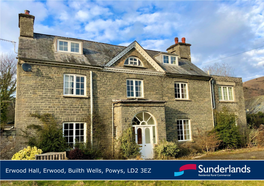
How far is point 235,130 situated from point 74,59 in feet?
49.4

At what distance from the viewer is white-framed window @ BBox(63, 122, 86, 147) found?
1447 centimetres

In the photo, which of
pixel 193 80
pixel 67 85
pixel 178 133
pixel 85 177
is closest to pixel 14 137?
pixel 67 85

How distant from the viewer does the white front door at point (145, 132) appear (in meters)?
15.5

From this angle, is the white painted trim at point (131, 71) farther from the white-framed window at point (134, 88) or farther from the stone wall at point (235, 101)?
the stone wall at point (235, 101)

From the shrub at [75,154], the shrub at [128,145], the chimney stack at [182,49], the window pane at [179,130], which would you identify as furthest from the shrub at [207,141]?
the shrub at [75,154]

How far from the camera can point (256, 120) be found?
27.1 m

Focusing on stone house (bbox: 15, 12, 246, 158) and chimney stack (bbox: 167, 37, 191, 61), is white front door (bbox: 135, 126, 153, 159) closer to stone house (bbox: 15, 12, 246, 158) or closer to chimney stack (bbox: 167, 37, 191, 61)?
stone house (bbox: 15, 12, 246, 158)

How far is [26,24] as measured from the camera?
53.0 feet

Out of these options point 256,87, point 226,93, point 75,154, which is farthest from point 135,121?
point 256,87

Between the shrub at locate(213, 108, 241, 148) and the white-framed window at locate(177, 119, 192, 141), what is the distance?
252 centimetres

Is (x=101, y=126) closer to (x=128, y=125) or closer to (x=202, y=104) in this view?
(x=128, y=125)

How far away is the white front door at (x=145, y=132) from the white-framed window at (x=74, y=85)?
4440mm

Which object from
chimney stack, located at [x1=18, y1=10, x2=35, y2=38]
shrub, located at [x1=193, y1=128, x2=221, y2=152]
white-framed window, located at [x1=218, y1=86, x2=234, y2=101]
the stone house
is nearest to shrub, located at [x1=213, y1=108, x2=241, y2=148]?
shrub, located at [x1=193, y1=128, x2=221, y2=152]

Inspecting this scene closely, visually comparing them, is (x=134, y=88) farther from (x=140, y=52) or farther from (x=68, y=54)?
(x=68, y=54)
